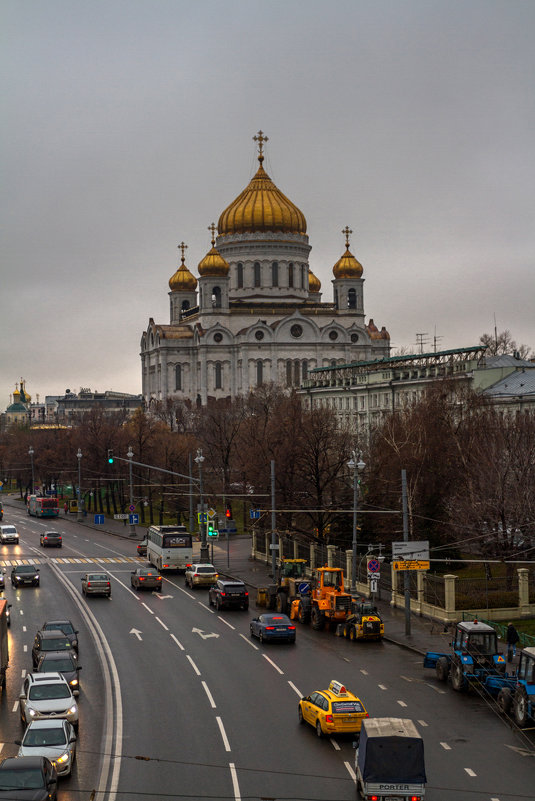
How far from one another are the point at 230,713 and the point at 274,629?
400 inches

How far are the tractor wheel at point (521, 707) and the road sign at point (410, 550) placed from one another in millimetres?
12987

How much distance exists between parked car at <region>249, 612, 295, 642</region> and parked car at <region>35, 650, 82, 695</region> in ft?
28.0

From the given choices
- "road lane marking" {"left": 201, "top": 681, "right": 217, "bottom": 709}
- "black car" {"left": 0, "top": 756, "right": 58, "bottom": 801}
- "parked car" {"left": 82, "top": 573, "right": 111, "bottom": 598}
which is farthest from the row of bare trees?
"black car" {"left": 0, "top": 756, "right": 58, "bottom": 801}

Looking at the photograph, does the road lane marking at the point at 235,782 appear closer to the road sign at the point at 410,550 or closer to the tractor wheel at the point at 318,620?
the road sign at the point at 410,550

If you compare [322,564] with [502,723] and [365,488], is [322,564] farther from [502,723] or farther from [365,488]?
[502,723]

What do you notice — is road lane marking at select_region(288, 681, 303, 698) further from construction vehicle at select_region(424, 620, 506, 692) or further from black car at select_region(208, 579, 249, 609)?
black car at select_region(208, 579, 249, 609)

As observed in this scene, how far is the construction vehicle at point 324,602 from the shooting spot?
42.4 m

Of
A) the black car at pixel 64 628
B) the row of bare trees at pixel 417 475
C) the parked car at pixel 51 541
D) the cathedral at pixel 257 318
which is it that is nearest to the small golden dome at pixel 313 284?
the cathedral at pixel 257 318

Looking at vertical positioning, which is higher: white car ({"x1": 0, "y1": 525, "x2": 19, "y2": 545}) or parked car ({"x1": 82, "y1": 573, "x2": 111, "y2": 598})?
white car ({"x1": 0, "y1": 525, "x2": 19, "y2": 545})

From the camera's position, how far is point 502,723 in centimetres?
2773

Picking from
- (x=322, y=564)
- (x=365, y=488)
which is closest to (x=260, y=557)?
(x=365, y=488)

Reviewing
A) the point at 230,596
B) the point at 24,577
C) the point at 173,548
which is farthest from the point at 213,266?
the point at 230,596

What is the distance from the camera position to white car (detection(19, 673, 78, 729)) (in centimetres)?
2617

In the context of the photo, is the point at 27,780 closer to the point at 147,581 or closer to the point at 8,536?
the point at 147,581
